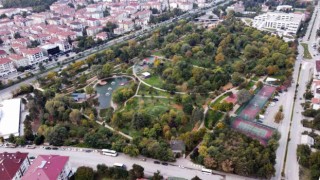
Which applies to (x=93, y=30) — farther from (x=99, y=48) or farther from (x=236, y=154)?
(x=236, y=154)

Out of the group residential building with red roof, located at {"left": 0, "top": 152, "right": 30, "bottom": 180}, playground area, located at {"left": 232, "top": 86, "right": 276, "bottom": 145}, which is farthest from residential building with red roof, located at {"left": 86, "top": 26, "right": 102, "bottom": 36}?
residential building with red roof, located at {"left": 0, "top": 152, "right": 30, "bottom": 180}

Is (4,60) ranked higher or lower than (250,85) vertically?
higher

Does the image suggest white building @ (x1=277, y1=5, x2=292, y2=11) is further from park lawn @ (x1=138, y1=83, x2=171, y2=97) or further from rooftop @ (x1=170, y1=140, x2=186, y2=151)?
rooftop @ (x1=170, y1=140, x2=186, y2=151)

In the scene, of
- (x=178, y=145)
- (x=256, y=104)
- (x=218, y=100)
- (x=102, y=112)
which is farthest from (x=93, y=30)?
(x=178, y=145)

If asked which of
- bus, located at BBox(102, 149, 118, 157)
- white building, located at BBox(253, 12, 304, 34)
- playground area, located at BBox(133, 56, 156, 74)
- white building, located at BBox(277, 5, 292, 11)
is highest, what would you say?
white building, located at BBox(277, 5, 292, 11)

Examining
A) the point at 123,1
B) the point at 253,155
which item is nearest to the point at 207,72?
the point at 253,155

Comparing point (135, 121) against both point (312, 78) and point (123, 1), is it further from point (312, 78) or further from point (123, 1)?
point (123, 1)
